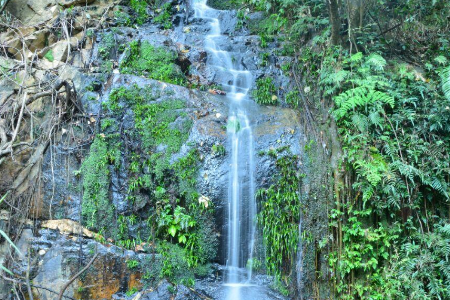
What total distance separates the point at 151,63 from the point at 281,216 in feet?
14.3

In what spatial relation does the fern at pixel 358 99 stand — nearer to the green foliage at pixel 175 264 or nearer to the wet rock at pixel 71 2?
the green foliage at pixel 175 264

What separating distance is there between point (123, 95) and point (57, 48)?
2.70 meters

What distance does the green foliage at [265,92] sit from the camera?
7840 mm

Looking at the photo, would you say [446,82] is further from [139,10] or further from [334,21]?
[139,10]

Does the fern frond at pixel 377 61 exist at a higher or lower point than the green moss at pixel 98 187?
higher

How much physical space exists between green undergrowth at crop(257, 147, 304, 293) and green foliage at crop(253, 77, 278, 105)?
75.5 inches

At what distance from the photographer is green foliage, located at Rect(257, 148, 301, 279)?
18.8ft

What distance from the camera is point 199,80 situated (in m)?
8.59

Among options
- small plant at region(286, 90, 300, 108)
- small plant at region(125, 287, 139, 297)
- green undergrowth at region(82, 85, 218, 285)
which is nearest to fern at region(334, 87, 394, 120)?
small plant at region(286, 90, 300, 108)

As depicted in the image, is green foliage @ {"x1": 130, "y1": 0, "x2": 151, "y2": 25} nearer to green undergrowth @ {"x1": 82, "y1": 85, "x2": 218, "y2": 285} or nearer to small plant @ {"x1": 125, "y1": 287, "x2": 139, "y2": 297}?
green undergrowth @ {"x1": 82, "y1": 85, "x2": 218, "y2": 285}

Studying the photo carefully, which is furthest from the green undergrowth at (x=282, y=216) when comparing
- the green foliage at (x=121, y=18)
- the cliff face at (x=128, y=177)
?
the green foliage at (x=121, y=18)

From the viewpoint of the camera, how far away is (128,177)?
6.34m

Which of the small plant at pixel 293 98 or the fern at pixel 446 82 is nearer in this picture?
the fern at pixel 446 82

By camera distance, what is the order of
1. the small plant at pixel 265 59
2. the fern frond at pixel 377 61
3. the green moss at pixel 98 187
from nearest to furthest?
the green moss at pixel 98 187 < the fern frond at pixel 377 61 < the small plant at pixel 265 59
